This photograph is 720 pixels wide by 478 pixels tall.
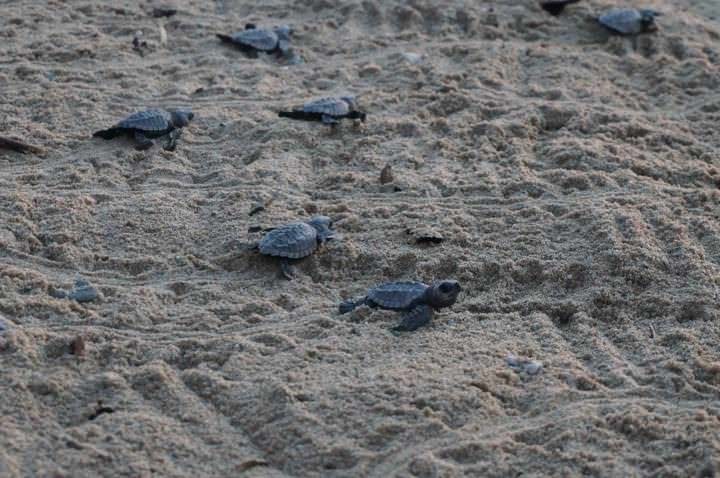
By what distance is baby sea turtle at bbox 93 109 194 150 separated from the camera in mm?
4379

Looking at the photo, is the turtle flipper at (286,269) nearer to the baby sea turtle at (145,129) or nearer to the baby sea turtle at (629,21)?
the baby sea turtle at (145,129)

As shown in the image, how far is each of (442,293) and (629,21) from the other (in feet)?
10.0

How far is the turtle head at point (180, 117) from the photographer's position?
4516 millimetres

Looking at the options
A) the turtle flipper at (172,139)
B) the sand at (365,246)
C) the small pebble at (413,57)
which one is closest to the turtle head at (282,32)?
the sand at (365,246)

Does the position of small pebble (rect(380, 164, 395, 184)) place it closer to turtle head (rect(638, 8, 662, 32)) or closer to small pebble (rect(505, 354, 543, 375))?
small pebble (rect(505, 354, 543, 375))

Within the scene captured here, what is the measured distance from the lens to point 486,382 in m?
3.08

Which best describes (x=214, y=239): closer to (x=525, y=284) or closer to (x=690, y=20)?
(x=525, y=284)

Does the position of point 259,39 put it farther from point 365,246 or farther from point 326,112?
point 365,246

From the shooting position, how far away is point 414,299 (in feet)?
11.2

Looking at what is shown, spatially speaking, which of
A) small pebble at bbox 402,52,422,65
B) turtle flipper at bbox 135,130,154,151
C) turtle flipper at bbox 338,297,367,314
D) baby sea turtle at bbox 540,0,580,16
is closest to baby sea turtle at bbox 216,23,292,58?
small pebble at bbox 402,52,422,65

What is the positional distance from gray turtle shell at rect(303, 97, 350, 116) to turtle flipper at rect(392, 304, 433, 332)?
149 centimetres

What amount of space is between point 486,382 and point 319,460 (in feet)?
2.13

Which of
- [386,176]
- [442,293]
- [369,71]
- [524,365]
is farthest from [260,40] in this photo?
[524,365]

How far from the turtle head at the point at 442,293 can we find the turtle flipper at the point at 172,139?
162 centimetres
